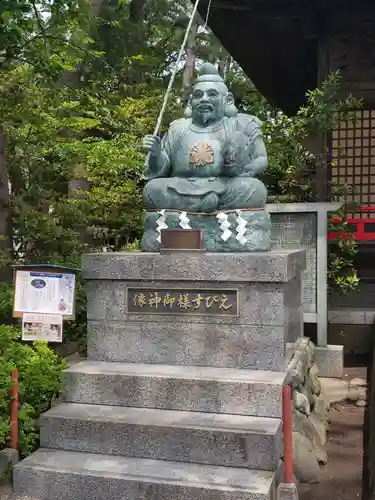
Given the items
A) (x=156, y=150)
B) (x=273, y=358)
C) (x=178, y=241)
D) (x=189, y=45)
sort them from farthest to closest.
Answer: (x=189, y=45) → (x=156, y=150) → (x=178, y=241) → (x=273, y=358)

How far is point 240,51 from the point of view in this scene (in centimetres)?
1105

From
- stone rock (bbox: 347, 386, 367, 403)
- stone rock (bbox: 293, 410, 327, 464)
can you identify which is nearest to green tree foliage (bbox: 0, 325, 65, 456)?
stone rock (bbox: 293, 410, 327, 464)

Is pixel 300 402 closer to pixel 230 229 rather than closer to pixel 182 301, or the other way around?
pixel 182 301

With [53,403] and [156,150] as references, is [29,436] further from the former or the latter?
[156,150]

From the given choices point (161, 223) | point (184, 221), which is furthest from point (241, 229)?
point (161, 223)

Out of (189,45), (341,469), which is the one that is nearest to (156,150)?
(341,469)

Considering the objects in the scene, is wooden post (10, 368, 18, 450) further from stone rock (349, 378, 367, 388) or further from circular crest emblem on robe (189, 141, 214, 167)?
stone rock (349, 378, 367, 388)

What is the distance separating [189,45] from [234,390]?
14.1m

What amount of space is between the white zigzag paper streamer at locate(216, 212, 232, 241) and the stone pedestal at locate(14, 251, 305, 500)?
45 centimetres

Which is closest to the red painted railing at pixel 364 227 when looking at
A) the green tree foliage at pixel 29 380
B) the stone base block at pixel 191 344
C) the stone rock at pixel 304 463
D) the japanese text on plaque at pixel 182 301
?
the stone base block at pixel 191 344

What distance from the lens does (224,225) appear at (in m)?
5.37

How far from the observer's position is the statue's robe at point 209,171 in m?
5.40

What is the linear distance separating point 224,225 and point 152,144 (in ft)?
3.51

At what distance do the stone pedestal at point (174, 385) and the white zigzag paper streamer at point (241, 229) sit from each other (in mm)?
445
